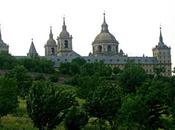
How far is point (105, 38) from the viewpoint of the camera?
6900 inches

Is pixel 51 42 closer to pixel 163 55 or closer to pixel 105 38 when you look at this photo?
pixel 105 38

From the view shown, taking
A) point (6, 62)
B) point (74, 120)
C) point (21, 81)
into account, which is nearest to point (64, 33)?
point (6, 62)

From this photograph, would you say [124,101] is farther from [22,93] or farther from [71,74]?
[71,74]

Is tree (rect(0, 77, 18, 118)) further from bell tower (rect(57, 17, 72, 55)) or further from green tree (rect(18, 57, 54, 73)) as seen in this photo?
bell tower (rect(57, 17, 72, 55))

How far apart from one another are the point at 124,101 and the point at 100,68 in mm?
63587

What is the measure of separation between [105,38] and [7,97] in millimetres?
120676

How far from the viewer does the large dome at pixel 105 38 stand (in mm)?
174500

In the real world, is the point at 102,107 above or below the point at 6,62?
below

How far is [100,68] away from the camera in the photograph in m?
120

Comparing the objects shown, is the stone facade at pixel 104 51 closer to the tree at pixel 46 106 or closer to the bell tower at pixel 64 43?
the bell tower at pixel 64 43

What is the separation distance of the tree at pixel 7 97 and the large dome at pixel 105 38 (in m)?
115

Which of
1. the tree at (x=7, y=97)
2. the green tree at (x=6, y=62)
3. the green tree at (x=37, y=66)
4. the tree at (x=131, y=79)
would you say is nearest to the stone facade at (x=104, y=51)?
the green tree at (x=37, y=66)

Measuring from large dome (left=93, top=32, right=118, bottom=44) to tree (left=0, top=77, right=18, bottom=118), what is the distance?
115 metres

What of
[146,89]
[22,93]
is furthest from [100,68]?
[146,89]
